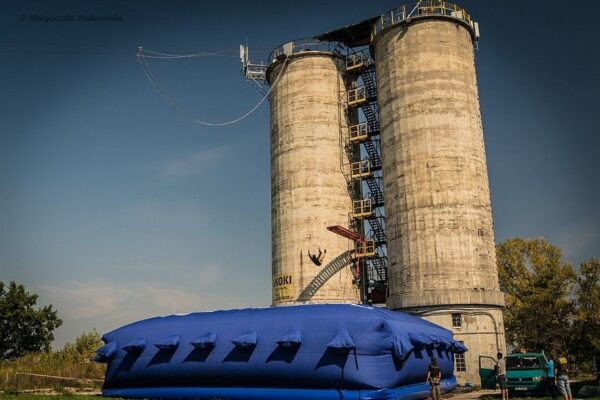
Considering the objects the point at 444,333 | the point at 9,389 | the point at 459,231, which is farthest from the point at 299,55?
the point at 9,389

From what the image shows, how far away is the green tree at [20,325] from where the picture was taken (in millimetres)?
77625

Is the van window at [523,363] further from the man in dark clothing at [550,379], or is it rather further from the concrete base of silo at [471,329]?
the concrete base of silo at [471,329]

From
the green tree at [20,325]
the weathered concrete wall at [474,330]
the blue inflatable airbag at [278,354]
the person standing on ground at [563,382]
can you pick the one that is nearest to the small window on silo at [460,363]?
the weathered concrete wall at [474,330]

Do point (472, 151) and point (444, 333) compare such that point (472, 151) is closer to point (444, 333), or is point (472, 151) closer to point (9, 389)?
point (444, 333)

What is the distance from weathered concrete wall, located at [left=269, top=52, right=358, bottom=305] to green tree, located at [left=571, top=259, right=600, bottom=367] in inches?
1069

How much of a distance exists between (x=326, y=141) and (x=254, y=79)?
1236 centimetres

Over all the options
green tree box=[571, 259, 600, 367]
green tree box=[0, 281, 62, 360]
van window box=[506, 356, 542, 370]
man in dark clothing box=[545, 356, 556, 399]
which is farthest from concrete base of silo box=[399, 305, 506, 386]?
green tree box=[0, 281, 62, 360]

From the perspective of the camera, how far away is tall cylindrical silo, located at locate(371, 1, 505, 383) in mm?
42781

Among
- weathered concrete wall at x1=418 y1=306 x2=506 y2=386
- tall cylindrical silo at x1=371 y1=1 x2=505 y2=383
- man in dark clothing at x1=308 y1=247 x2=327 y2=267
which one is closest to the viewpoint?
weathered concrete wall at x1=418 y1=306 x2=506 y2=386

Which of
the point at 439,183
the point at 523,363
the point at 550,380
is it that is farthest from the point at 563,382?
the point at 439,183

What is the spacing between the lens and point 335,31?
196 feet

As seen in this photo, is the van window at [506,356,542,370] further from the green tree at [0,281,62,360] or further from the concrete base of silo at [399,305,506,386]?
the green tree at [0,281,62,360]

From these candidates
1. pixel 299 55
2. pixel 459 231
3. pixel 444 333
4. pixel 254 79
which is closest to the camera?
pixel 444 333

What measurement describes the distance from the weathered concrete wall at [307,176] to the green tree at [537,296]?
21871 millimetres
